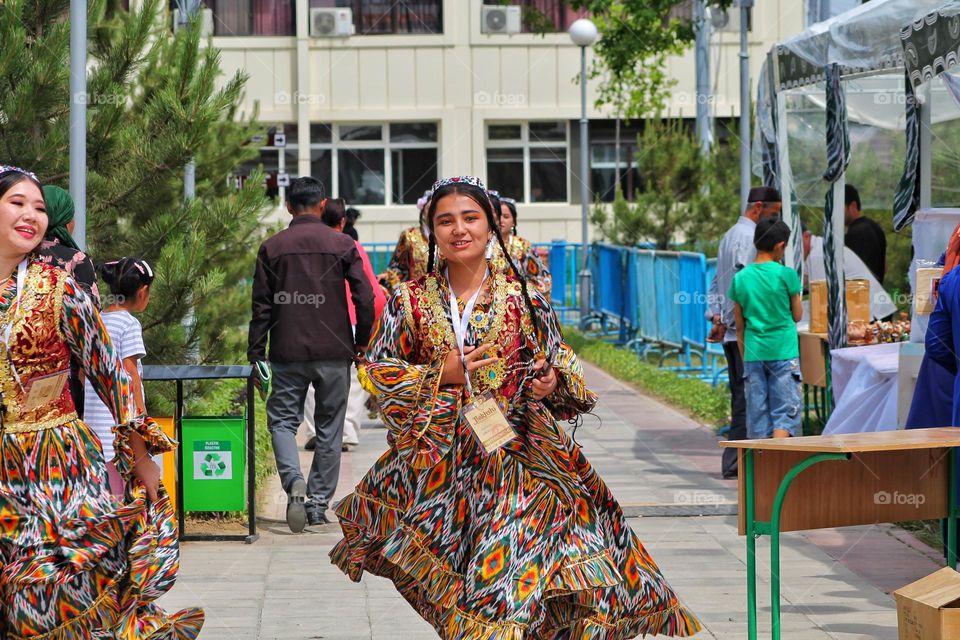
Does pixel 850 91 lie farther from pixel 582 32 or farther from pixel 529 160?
pixel 529 160

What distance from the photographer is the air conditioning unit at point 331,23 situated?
32.5m

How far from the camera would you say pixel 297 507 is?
845cm

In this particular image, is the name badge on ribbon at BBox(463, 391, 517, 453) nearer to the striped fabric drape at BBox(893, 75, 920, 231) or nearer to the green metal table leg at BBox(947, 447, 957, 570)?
the green metal table leg at BBox(947, 447, 957, 570)

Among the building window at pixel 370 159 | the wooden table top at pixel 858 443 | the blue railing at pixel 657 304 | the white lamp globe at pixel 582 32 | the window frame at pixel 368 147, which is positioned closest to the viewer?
the wooden table top at pixel 858 443

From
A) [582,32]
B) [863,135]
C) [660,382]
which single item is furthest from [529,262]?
[582,32]

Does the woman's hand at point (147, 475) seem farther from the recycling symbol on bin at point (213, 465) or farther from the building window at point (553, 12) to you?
the building window at point (553, 12)

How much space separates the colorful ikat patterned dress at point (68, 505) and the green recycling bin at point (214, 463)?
3695 mm

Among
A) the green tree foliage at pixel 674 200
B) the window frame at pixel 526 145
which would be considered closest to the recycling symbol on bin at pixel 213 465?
the green tree foliage at pixel 674 200

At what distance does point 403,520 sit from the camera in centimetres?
499

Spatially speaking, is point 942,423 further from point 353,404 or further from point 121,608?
point 353,404

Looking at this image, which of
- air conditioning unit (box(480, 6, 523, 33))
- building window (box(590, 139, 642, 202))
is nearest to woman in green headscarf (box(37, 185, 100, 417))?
air conditioning unit (box(480, 6, 523, 33))

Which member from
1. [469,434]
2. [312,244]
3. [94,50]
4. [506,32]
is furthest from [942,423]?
[506,32]

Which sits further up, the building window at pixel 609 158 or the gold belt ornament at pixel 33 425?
the building window at pixel 609 158

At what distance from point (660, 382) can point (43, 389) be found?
11636 mm
